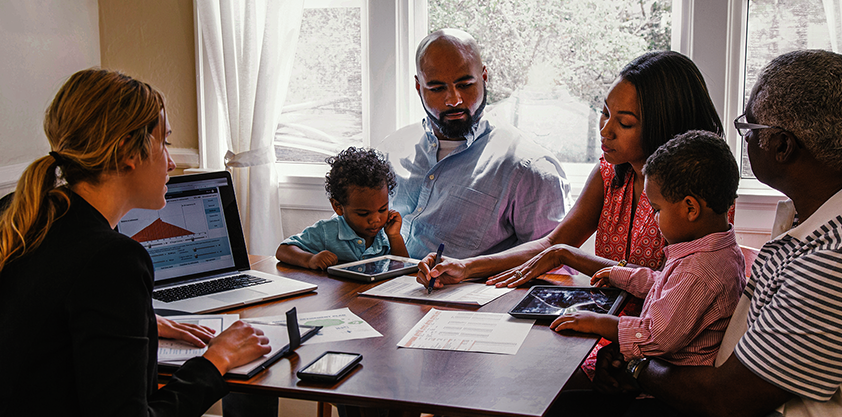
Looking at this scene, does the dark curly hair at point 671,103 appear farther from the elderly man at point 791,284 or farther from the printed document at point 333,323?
the printed document at point 333,323

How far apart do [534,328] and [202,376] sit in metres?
0.71

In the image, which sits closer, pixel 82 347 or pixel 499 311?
pixel 82 347

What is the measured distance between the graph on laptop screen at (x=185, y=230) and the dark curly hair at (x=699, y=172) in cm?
122

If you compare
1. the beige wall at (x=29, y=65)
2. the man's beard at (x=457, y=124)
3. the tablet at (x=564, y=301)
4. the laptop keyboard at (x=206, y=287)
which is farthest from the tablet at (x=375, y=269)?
the beige wall at (x=29, y=65)

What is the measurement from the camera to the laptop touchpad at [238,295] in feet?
5.45

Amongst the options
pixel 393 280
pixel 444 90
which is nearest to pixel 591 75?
pixel 444 90

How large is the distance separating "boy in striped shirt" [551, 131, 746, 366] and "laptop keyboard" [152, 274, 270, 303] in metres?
0.90

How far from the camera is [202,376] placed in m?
1.14

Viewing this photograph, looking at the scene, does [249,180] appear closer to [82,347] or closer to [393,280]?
[393,280]

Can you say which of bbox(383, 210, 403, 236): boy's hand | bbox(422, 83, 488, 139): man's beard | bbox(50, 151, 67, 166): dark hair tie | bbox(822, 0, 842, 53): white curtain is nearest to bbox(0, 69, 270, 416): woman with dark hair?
bbox(50, 151, 67, 166): dark hair tie

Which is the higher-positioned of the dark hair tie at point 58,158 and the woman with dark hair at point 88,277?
the dark hair tie at point 58,158

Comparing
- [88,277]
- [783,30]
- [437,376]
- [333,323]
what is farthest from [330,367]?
[783,30]

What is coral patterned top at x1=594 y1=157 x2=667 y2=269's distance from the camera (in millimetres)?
1881

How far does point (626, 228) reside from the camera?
6.55ft
